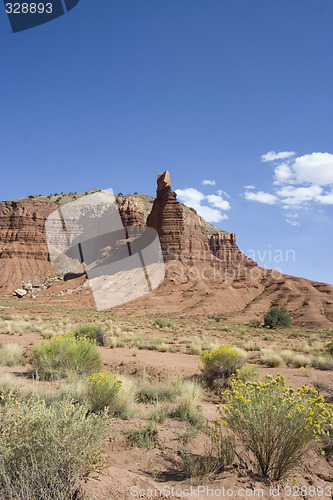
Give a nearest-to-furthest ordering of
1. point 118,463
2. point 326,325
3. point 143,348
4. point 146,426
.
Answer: point 118,463 < point 146,426 < point 143,348 < point 326,325

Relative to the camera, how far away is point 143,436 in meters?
4.87

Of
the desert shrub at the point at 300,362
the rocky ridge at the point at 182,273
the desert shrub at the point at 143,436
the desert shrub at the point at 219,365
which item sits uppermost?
the rocky ridge at the point at 182,273

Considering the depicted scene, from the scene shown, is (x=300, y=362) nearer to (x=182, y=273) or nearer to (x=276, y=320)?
(x=276, y=320)

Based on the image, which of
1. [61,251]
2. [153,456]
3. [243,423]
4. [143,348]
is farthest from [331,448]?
[61,251]

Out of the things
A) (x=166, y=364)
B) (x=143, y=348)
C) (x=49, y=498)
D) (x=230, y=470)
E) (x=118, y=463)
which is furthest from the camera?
(x=143, y=348)

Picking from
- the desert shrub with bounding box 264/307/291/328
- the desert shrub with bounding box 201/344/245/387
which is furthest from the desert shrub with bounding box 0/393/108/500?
the desert shrub with bounding box 264/307/291/328

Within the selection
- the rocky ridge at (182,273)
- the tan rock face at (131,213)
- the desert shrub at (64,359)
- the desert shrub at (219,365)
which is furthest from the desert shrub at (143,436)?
the tan rock face at (131,213)

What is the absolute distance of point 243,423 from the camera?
3887 mm

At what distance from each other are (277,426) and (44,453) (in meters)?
2.74

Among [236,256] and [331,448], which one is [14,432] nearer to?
[331,448]

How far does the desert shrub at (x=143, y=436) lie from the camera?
4.67m

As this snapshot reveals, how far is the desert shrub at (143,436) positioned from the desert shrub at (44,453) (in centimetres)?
127

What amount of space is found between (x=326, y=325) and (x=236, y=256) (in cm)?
4848

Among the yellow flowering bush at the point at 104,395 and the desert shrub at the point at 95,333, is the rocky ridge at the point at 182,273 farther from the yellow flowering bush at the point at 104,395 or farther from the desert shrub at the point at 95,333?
the yellow flowering bush at the point at 104,395
